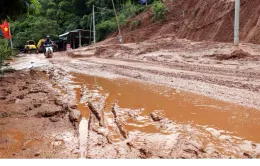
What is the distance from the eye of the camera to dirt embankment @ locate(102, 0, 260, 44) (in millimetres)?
13566

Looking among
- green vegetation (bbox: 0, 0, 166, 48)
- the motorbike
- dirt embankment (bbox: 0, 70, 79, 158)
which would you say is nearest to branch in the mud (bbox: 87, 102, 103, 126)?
dirt embankment (bbox: 0, 70, 79, 158)

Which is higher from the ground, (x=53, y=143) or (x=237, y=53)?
(x=237, y=53)

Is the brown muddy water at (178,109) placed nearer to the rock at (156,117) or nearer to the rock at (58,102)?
the rock at (156,117)

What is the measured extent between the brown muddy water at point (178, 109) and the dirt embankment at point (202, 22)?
8.61 m

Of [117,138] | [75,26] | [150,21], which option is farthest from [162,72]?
[75,26]

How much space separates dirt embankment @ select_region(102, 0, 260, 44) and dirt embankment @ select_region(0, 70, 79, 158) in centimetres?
1063

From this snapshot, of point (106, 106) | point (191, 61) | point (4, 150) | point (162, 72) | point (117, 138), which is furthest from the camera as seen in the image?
point (191, 61)

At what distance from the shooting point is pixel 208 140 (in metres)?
3.15

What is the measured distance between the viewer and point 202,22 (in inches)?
687

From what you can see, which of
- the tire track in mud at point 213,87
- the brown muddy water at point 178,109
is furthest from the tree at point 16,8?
the tire track in mud at point 213,87

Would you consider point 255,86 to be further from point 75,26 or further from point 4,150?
point 75,26

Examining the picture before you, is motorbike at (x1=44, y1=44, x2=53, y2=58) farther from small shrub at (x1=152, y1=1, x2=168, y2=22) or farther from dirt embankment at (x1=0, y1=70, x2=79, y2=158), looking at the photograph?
dirt embankment at (x1=0, y1=70, x2=79, y2=158)

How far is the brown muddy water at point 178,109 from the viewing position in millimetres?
3602

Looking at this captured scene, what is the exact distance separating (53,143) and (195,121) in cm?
199
